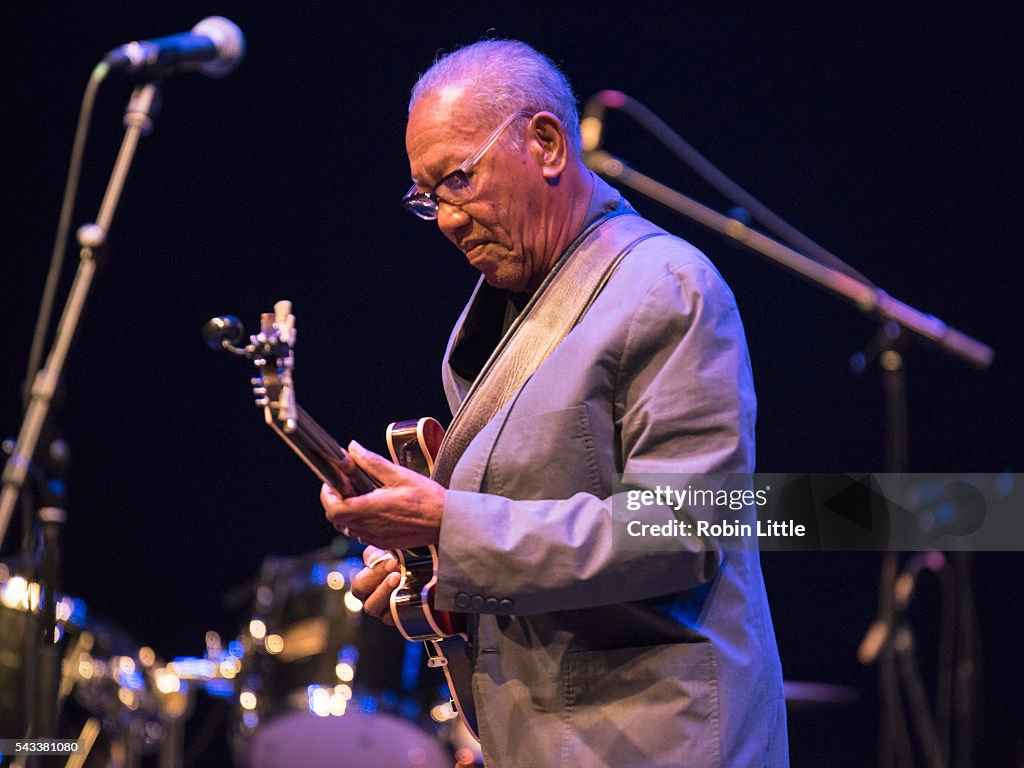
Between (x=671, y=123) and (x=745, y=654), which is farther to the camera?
(x=671, y=123)

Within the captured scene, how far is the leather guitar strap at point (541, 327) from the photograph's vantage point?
6.97 ft

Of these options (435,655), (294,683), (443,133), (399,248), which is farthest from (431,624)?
(399,248)

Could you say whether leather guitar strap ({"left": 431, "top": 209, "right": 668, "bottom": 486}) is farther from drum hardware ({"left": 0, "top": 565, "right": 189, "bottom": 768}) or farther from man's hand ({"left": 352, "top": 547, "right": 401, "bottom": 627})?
drum hardware ({"left": 0, "top": 565, "right": 189, "bottom": 768})

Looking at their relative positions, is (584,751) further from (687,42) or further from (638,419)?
(687,42)

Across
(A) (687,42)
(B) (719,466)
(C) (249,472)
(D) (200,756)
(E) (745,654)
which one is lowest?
(D) (200,756)

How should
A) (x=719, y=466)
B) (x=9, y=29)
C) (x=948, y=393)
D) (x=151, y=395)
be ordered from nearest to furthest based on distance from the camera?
1. (x=719, y=466)
2. (x=948, y=393)
3. (x=9, y=29)
4. (x=151, y=395)

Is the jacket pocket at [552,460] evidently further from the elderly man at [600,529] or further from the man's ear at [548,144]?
the man's ear at [548,144]

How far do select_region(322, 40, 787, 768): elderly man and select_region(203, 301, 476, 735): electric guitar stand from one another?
6 centimetres

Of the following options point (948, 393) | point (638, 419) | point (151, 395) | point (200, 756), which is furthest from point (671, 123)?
point (200, 756)

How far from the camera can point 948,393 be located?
5203 mm

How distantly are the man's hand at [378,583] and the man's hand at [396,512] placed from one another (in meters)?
0.44

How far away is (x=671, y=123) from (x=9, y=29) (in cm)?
322

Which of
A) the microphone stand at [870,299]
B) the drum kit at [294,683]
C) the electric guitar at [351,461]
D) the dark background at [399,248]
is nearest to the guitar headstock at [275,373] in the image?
the electric guitar at [351,461]

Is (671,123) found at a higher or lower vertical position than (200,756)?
higher
